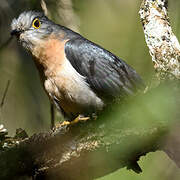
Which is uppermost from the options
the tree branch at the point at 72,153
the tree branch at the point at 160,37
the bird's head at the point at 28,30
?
the bird's head at the point at 28,30

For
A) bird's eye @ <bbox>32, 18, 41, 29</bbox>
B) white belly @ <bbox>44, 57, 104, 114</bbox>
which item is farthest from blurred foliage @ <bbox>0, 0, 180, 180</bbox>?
white belly @ <bbox>44, 57, 104, 114</bbox>

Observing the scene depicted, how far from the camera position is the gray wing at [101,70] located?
192 inches

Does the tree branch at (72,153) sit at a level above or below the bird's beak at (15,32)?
below

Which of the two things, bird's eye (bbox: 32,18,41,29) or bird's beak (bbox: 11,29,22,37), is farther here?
bird's eye (bbox: 32,18,41,29)

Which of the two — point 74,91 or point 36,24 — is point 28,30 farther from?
point 74,91

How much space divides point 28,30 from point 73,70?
1097 millimetres

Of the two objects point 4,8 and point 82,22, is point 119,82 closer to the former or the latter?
point 82,22

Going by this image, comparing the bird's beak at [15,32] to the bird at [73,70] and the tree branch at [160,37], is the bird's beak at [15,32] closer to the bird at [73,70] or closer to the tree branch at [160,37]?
the bird at [73,70]

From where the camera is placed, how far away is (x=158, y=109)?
2070 millimetres

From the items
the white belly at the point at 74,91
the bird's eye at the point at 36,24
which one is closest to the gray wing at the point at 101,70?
the white belly at the point at 74,91

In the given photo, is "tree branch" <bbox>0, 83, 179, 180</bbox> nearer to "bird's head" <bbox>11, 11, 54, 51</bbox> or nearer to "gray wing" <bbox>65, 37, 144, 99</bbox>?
"gray wing" <bbox>65, 37, 144, 99</bbox>

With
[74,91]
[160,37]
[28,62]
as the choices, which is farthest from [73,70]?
[28,62]

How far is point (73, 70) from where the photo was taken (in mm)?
4973

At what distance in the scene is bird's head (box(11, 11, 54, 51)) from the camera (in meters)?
5.44
